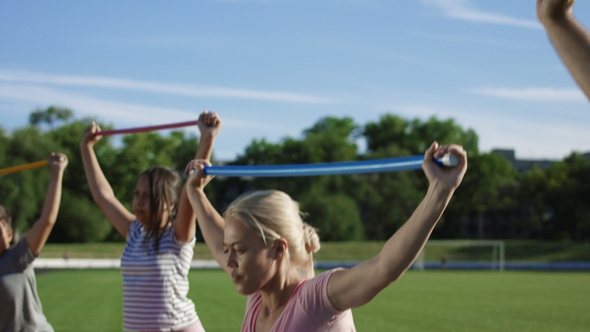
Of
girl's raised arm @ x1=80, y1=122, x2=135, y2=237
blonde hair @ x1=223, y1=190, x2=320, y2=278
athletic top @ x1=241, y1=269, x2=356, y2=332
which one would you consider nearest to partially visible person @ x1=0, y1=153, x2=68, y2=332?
girl's raised arm @ x1=80, y1=122, x2=135, y2=237

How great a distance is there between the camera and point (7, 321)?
14.6 feet

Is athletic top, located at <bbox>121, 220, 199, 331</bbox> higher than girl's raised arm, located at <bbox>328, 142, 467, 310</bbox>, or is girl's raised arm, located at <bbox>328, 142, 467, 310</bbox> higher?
girl's raised arm, located at <bbox>328, 142, 467, 310</bbox>

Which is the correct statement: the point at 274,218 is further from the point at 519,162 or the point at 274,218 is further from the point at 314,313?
the point at 519,162

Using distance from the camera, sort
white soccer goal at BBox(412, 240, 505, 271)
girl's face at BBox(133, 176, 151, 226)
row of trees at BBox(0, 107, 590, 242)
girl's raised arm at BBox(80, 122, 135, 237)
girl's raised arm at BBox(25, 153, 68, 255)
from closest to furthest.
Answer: girl's face at BBox(133, 176, 151, 226), girl's raised arm at BBox(25, 153, 68, 255), girl's raised arm at BBox(80, 122, 135, 237), white soccer goal at BBox(412, 240, 505, 271), row of trees at BBox(0, 107, 590, 242)

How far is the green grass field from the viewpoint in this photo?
15.6 meters

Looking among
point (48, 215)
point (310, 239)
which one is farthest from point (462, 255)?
point (310, 239)

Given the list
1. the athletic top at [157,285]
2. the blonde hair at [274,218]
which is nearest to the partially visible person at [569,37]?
the blonde hair at [274,218]

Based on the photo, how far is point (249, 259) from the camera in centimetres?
271

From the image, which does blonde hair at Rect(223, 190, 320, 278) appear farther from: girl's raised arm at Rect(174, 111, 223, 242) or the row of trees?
the row of trees

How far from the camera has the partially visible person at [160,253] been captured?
422 centimetres

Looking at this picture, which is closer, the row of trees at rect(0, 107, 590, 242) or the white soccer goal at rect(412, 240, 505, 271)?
the white soccer goal at rect(412, 240, 505, 271)

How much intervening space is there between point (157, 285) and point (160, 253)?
18 cm

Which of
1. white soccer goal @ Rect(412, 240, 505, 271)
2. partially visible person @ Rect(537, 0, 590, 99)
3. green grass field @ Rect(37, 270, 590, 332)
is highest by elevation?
partially visible person @ Rect(537, 0, 590, 99)

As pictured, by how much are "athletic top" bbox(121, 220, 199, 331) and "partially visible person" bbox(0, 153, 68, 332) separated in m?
0.60
